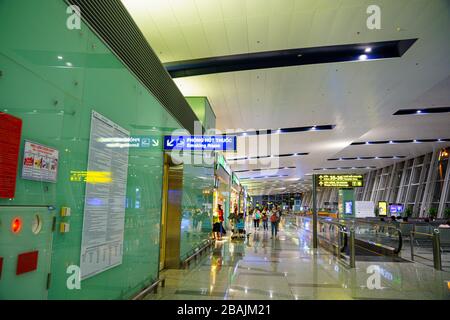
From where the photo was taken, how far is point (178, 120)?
7992 mm

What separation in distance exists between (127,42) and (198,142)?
8.68 ft

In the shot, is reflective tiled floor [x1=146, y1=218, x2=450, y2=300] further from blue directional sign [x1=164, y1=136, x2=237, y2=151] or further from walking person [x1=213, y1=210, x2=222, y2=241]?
walking person [x1=213, y1=210, x2=222, y2=241]

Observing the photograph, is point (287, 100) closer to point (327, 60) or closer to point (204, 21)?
point (327, 60)

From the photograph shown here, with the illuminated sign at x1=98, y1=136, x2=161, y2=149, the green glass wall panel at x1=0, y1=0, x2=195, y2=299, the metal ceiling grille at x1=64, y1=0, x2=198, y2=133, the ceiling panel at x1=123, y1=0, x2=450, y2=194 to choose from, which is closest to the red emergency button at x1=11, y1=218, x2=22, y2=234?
the green glass wall panel at x1=0, y1=0, x2=195, y2=299

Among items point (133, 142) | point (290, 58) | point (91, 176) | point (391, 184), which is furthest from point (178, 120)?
point (391, 184)

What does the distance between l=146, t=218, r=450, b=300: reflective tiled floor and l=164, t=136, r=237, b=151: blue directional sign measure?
279 centimetres

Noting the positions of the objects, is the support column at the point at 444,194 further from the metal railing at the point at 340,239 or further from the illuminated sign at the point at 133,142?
the illuminated sign at the point at 133,142

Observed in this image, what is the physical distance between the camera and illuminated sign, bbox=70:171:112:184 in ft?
10.9

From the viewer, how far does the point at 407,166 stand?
105 ft

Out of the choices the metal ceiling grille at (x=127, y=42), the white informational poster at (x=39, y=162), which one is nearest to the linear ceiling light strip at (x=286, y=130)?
the metal ceiling grille at (x=127, y=42)

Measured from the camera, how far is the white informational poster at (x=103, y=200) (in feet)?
11.9

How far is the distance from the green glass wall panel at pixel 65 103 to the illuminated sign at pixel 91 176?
0.06 m

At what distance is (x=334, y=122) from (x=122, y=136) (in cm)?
1316

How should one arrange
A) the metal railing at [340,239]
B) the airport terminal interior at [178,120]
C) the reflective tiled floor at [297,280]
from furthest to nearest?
the metal railing at [340,239]
the reflective tiled floor at [297,280]
the airport terminal interior at [178,120]
